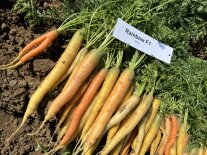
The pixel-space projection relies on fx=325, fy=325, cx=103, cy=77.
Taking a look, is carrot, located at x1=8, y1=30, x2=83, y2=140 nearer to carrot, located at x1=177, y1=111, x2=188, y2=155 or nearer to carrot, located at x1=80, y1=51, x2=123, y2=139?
carrot, located at x1=80, y1=51, x2=123, y2=139

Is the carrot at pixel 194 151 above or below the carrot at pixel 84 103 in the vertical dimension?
above

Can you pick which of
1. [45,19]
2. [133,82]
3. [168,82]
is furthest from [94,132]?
[45,19]

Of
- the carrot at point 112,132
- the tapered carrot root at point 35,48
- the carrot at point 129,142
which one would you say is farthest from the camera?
the carrot at point 129,142

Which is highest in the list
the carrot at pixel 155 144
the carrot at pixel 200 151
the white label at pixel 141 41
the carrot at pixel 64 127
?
the white label at pixel 141 41

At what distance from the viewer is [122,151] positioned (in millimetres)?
2844

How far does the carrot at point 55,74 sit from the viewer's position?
252cm

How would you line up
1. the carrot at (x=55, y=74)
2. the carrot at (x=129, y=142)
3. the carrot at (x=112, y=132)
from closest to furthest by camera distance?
the carrot at (x=55, y=74) → the carrot at (x=112, y=132) → the carrot at (x=129, y=142)

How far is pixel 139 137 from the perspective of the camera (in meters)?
2.77

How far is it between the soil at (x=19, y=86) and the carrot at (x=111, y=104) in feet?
1.26

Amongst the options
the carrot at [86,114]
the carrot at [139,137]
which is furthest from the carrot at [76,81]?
the carrot at [139,137]

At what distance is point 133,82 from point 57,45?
29.7 inches

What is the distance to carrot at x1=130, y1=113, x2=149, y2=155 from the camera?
9.08 feet

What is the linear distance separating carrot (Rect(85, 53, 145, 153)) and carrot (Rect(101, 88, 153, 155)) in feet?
0.50

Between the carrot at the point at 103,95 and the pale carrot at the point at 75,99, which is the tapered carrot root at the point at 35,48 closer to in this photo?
the pale carrot at the point at 75,99
